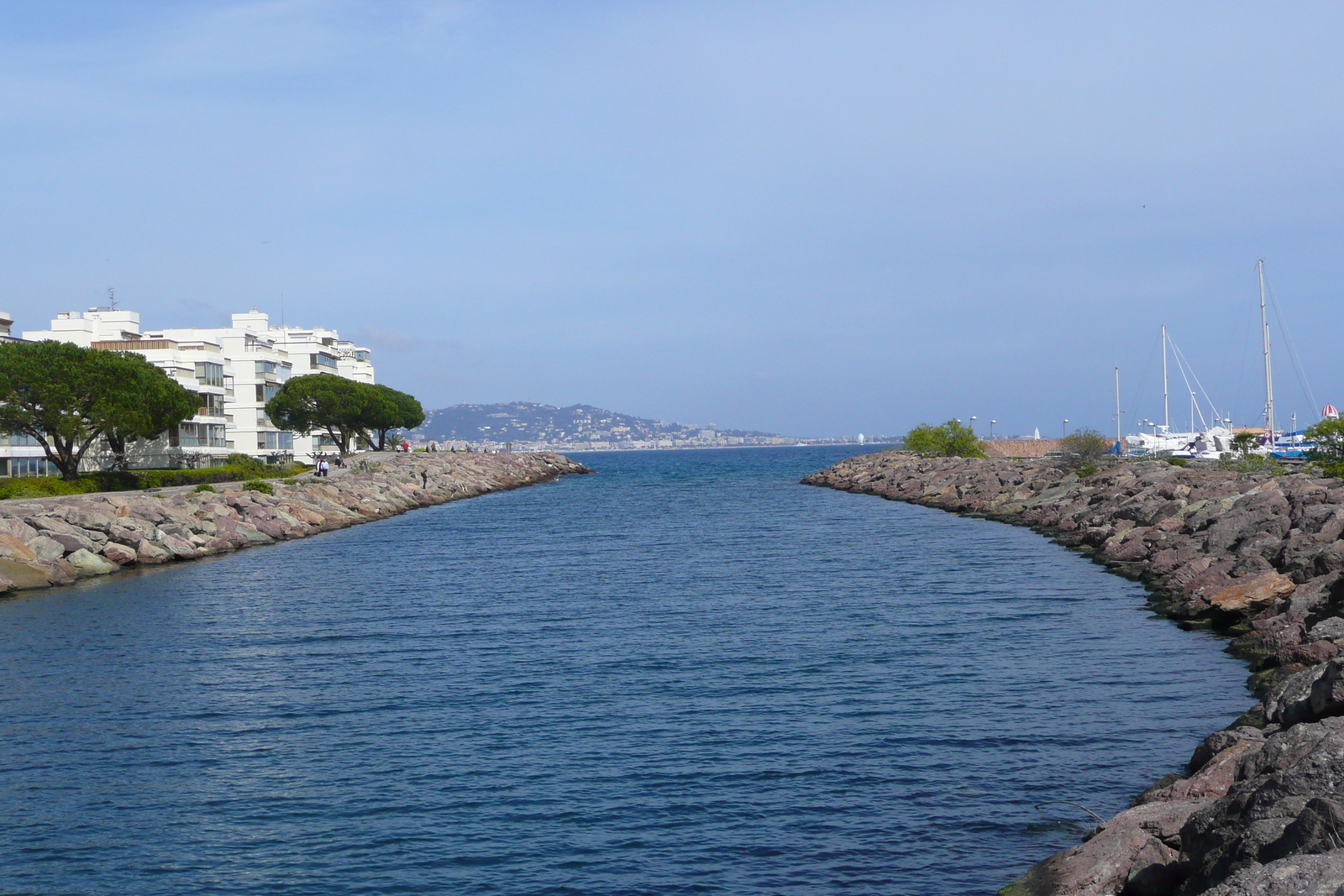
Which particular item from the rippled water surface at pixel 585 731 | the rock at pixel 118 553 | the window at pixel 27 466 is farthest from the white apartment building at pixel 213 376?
the rippled water surface at pixel 585 731

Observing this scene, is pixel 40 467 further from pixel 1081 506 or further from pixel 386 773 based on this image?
pixel 386 773

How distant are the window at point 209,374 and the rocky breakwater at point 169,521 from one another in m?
15.0

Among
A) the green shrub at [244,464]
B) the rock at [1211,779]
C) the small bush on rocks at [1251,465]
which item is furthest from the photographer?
the green shrub at [244,464]

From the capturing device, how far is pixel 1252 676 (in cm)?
1953

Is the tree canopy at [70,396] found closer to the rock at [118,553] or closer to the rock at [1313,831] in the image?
the rock at [118,553]

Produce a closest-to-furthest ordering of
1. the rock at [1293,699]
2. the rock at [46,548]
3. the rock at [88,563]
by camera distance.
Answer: the rock at [1293,699] < the rock at [46,548] < the rock at [88,563]

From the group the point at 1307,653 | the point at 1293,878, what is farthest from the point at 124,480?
the point at 1293,878

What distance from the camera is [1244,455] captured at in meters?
57.8

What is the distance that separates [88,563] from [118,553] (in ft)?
6.69

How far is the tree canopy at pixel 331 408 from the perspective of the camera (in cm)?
10538

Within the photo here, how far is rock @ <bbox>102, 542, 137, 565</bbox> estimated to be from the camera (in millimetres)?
41531

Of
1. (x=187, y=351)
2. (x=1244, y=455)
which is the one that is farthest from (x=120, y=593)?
(x=187, y=351)

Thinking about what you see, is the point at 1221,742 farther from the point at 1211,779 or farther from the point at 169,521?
the point at 169,521

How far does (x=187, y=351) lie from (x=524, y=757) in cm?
8382
